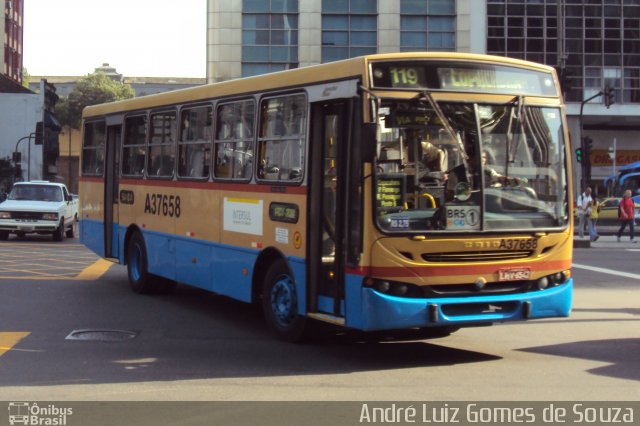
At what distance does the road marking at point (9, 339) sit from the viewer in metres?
10.3

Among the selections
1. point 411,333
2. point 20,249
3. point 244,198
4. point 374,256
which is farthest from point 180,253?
point 20,249

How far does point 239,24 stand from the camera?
193 feet

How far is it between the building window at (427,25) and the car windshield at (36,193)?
32763 millimetres

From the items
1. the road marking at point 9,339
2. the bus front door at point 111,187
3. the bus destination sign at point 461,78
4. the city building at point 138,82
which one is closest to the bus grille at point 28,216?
the bus front door at point 111,187

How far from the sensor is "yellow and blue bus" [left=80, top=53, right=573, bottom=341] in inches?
359

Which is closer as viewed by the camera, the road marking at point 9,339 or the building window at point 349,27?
the road marking at point 9,339

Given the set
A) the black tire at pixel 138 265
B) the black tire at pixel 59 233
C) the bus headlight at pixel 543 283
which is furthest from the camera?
the black tire at pixel 59 233

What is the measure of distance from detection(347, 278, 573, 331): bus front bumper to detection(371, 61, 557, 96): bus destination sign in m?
1.98

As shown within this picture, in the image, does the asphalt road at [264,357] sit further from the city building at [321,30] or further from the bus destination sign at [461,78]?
the city building at [321,30]

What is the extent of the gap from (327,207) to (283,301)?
1443 millimetres

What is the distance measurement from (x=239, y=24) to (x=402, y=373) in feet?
170

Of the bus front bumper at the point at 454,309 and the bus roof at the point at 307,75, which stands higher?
the bus roof at the point at 307,75
